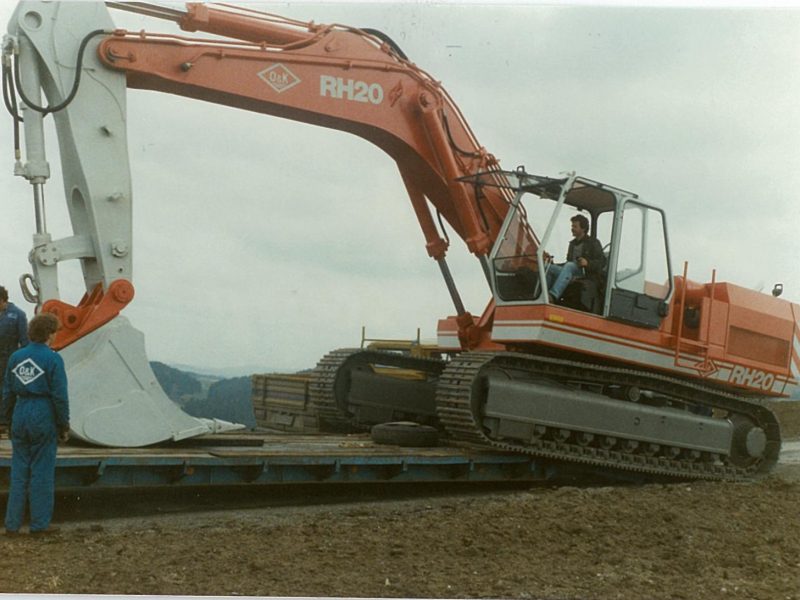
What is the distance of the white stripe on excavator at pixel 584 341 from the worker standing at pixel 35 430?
4.16m

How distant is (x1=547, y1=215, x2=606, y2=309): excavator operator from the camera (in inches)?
332

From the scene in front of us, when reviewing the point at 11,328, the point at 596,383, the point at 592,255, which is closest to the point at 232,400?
the point at 11,328

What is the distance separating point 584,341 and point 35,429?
488cm

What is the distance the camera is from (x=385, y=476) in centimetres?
784

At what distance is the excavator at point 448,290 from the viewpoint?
22.2 ft

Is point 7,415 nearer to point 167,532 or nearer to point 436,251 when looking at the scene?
point 167,532

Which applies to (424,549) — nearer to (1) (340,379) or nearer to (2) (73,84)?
(1) (340,379)

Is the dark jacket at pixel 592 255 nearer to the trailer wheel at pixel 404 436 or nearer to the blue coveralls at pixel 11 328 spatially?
the trailer wheel at pixel 404 436

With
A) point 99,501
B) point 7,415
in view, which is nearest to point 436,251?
point 99,501

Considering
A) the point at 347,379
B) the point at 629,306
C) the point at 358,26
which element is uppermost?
the point at 358,26

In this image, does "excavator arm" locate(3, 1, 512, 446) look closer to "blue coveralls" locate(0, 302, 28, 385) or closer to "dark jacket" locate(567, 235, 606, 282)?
"blue coveralls" locate(0, 302, 28, 385)

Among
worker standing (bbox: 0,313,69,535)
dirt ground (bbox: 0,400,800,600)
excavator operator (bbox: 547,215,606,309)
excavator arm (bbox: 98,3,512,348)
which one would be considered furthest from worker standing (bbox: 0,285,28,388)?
excavator operator (bbox: 547,215,606,309)

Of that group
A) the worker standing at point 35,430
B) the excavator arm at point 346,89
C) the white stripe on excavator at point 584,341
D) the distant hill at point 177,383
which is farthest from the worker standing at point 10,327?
the white stripe on excavator at point 584,341

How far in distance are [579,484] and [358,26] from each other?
497 cm
